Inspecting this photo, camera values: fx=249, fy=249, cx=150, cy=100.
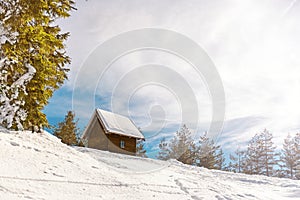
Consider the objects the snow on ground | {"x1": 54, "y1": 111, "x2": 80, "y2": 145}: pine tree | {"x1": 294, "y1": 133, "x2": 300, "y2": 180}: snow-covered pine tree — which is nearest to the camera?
the snow on ground

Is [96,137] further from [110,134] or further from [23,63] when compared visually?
[23,63]

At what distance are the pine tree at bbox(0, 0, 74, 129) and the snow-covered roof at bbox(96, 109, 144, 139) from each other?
44.4ft

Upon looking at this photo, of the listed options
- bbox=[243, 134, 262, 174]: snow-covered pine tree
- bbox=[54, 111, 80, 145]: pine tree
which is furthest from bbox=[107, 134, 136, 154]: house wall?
bbox=[243, 134, 262, 174]: snow-covered pine tree

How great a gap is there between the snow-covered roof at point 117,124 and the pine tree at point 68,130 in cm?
744

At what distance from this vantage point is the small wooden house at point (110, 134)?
21.8 m

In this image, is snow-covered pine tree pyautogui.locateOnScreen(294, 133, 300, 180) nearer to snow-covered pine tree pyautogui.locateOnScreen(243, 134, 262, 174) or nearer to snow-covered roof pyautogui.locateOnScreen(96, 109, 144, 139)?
snow-covered pine tree pyautogui.locateOnScreen(243, 134, 262, 174)

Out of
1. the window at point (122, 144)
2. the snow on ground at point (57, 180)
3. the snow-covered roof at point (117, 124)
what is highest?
the snow-covered roof at point (117, 124)

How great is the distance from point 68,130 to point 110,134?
1088 cm

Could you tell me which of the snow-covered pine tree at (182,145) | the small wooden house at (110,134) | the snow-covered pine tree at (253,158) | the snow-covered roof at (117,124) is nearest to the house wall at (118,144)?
the small wooden house at (110,134)

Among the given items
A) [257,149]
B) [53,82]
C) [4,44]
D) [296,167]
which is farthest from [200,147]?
[4,44]

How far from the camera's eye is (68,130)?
30.5m

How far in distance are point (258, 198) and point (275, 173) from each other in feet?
112

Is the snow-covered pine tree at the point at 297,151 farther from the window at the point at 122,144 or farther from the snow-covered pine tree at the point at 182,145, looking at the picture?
the window at the point at 122,144

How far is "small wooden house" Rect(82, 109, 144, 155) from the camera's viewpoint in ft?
71.5
